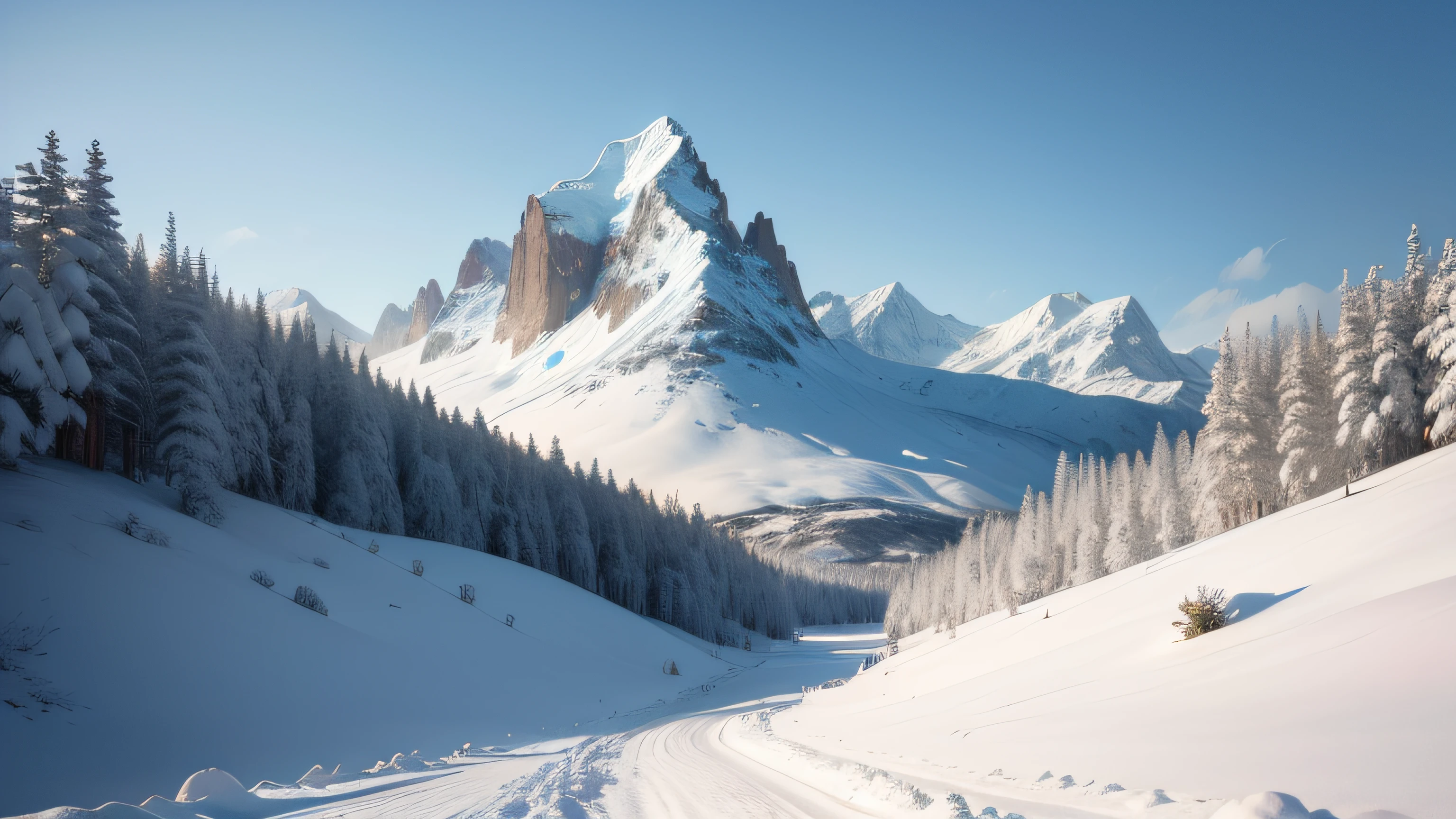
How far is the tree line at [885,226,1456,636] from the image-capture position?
94.2 feet

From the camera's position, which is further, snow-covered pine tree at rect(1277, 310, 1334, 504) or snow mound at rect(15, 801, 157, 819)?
snow-covered pine tree at rect(1277, 310, 1334, 504)

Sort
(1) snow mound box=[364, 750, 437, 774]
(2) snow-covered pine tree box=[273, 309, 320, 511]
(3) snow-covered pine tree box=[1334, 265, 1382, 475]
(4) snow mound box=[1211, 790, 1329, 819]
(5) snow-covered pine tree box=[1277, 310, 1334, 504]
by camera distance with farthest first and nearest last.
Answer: (5) snow-covered pine tree box=[1277, 310, 1334, 504] < (2) snow-covered pine tree box=[273, 309, 320, 511] < (3) snow-covered pine tree box=[1334, 265, 1382, 475] < (1) snow mound box=[364, 750, 437, 774] < (4) snow mound box=[1211, 790, 1329, 819]

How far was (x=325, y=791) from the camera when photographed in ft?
29.7

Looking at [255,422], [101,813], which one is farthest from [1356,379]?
[255,422]

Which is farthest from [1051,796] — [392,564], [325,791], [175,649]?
[392,564]

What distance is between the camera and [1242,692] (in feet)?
22.6

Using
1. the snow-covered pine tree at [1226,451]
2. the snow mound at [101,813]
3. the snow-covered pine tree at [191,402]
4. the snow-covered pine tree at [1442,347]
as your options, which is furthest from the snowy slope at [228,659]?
the snow-covered pine tree at [1226,451]

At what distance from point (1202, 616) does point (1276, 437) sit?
120 ft

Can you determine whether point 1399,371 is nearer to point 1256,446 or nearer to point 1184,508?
point 1256,446

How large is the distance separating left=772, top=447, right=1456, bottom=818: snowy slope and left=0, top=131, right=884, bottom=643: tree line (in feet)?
69.9

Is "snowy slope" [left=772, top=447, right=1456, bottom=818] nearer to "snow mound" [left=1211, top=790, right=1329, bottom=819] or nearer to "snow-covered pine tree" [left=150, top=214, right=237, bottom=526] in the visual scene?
"snow mound" [left=1211, top=790, right=1329, bottom=819]

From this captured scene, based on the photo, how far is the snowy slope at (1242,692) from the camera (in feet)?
16.7

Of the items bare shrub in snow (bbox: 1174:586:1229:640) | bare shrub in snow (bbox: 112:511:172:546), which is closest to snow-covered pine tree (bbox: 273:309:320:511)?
bare shrub in snow (bbox: 112:511:172:546)

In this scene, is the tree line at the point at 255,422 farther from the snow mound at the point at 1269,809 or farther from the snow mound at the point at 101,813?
the snow mound at the point at 1269,809
